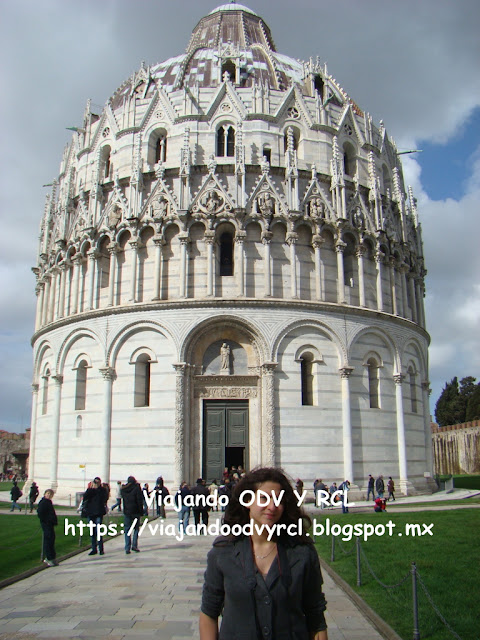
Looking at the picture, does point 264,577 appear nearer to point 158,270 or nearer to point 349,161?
point 158,270

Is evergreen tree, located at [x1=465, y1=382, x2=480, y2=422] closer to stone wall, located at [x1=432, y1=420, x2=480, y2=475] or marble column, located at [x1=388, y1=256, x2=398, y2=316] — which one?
stone wall, located at [x1=432, y1=420, x2=480, y2=475]

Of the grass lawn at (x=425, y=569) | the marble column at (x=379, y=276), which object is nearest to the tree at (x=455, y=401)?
the marble column at (x=379, y=276)

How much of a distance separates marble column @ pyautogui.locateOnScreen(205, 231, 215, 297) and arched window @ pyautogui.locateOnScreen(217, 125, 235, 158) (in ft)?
17.5

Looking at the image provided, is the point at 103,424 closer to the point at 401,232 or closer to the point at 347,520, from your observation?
the point at 347,520

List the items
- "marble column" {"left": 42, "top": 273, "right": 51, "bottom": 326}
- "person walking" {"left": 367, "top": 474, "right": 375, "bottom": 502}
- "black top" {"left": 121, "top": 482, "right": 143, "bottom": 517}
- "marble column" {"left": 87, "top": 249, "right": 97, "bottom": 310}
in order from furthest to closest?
1. "marble column" {"left": 42, "top": 273, "right": 51, "bottom": 326}
2. "marble column" {"left": 87, "top": 249, "right": 97, "bottom": 310}
3. "person walking" {"left": 367, "top": 474, "right": 375, "bottom": 502}
4. "black top" {"left": 121, "top": 482, "right": 143, "bottom": 517}

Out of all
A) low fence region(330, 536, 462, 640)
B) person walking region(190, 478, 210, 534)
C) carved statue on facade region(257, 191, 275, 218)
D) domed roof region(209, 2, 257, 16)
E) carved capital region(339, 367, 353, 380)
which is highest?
domed roof region(209, 2, 257, 16)

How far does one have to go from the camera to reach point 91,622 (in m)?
8.55

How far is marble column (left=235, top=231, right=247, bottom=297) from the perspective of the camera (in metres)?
29.2

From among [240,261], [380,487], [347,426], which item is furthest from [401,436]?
[240,261]

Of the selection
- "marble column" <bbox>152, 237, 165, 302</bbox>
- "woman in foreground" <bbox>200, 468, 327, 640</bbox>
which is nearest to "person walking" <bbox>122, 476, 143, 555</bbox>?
"woman in foreground" <bbox>200, 468, 327, 640</bbox>

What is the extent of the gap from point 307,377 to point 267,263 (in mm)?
6125

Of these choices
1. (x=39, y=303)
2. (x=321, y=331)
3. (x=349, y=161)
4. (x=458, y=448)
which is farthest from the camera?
(x=458, y=448)

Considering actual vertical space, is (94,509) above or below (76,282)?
below

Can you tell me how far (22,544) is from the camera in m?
14.5
